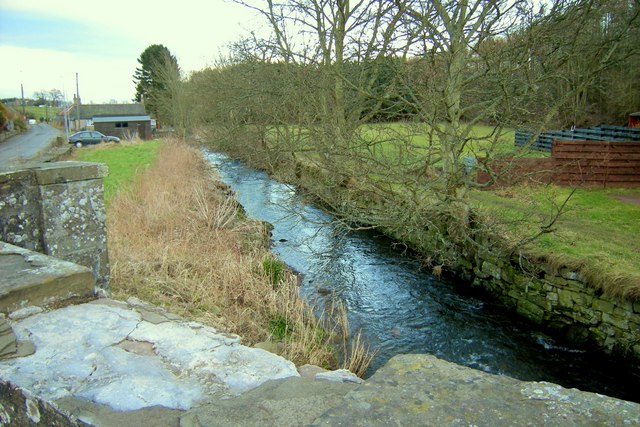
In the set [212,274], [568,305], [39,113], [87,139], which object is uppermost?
[39,113]

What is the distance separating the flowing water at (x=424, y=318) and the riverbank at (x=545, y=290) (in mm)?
280

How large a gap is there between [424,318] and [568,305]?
2.36 meters

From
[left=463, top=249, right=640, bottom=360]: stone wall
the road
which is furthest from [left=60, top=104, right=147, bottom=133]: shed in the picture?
[left=463, top=249, right=640, bottom=360]: stone wall

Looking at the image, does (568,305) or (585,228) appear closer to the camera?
(568,305)

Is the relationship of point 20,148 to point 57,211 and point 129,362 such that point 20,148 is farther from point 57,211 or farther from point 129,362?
point 129,362

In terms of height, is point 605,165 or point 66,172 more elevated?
point 66,172

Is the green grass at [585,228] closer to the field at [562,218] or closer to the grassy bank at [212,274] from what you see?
the field at [562,218]

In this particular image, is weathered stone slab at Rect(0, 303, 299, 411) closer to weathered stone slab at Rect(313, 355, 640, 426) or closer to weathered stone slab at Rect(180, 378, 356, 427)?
weathered stone slab at Rect(180, 378, 356, 427)

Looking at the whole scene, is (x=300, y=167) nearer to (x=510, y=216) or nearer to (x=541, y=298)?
(x=510, y=216)

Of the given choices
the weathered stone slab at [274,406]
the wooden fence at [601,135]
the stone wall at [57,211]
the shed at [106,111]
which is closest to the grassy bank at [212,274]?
the stone wall at [57,211]

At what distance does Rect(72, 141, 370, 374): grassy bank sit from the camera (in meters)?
6.23

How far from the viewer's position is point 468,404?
187 centimetres

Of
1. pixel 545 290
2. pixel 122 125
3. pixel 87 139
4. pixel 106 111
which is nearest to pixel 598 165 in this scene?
pixel 545 290

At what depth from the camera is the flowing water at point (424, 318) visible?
711 cm
